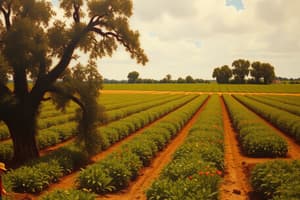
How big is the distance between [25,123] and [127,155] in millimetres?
5428

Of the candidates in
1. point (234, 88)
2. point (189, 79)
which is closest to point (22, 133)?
point (234, 88)

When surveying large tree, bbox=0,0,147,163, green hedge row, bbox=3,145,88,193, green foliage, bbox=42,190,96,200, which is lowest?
green hedge row, bbox=3,145,88,193

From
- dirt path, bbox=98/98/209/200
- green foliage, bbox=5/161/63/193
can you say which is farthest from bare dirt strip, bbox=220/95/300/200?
green foliage, bbox=5/161/63/193

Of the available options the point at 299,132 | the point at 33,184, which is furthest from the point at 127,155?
the point at 299,132

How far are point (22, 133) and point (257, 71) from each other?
155282 mm

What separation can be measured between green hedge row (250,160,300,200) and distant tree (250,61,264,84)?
154 metres

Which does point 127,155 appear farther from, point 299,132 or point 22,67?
point 299,132

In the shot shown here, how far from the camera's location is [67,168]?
1444 cm

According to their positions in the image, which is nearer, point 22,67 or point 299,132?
point 22,67

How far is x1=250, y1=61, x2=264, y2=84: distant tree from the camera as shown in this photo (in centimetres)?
15575

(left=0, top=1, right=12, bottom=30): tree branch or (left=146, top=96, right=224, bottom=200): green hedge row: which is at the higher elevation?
(left=0, top=1, right=12, bottom=30): tree branch

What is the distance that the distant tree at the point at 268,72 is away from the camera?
153875 mm

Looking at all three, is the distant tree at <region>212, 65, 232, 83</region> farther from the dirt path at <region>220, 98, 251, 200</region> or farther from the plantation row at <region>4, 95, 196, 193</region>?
the plantation row at <region>4, 95, 196, 193</region>

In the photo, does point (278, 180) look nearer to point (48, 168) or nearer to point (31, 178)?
point (31, 178)
